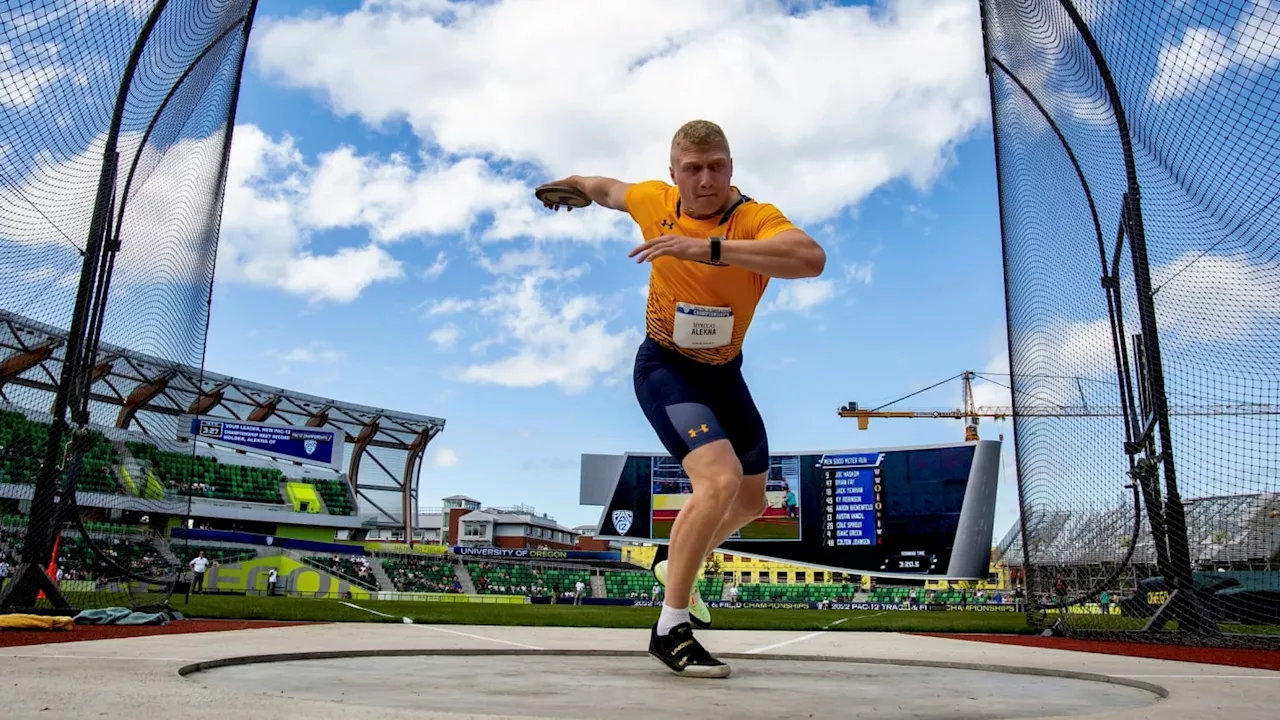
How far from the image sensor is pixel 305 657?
4.26 meters

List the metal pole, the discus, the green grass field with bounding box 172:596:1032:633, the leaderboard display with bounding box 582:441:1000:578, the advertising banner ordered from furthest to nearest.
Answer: the advertising banner
the leaderboard display with bounding box 582:441:1000:578
the green grass field with bounding box 172:596:1032:633
the metal pole
the discus

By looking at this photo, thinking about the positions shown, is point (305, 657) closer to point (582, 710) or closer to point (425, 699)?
point (425, 699)

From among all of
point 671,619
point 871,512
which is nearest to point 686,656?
point 671,619

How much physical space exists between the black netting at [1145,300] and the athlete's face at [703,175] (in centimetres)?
293

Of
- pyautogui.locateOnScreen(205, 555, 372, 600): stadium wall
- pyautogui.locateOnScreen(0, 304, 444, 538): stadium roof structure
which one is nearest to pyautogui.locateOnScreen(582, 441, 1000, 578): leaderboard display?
pyautogui.locateOnScreen(205, 555, 372, 600): stadium wall

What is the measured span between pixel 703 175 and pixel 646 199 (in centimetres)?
50

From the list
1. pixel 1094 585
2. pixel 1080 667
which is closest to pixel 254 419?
pixel 1094 585

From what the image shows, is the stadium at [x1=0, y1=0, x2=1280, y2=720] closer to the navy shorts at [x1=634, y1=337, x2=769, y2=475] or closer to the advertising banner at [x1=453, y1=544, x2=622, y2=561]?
the navy shorts at [x1=634, y1=337, x2=769, y2=475]

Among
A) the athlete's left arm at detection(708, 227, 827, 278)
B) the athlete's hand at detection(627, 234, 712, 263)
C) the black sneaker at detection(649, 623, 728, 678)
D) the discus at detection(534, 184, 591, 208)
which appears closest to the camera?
the athlete's hand at detection(627, 234, 712, 263)

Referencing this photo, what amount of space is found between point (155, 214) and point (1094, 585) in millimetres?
10762

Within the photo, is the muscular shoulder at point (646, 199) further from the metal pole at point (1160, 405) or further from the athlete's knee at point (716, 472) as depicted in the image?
the metal pole at point (1160, 405)

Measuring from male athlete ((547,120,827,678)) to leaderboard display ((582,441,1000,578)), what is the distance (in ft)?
85.8

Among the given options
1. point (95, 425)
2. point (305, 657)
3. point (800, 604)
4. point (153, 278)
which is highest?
point (153, 278)

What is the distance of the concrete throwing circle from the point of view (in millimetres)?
2504
